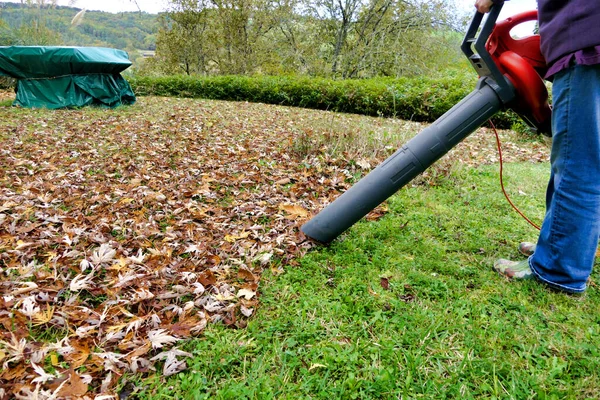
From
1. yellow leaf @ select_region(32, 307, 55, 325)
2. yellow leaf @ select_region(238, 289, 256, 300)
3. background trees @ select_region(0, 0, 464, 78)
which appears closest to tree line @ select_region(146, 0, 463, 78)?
background trees @ select_region(0, 0, 464, 78)

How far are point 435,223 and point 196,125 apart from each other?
15.1 feet

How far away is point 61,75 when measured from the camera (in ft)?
24.7

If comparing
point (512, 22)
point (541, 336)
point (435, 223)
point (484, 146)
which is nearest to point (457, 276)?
point (541, 336)

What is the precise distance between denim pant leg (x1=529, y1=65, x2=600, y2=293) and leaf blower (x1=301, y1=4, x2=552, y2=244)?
0.14 metres

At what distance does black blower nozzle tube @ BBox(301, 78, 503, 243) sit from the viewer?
1634 millimetres

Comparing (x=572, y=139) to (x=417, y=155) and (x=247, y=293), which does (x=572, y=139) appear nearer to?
(x=417, y=155)

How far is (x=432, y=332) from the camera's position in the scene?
1.44m

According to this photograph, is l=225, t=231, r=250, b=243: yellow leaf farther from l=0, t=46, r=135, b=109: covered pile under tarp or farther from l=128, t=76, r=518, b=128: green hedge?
l=0, t=46, r=135, b=109: covered pile under tarp

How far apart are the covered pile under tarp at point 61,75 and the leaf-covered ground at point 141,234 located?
2.99 meters

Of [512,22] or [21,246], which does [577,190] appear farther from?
[21,246]

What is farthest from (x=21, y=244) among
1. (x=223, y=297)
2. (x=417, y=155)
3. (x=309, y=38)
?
(x=309, y=38)

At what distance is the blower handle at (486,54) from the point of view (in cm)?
151

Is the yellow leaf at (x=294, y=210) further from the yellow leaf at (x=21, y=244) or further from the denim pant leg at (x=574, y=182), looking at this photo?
the yellow leaf at (x=21, y=244)

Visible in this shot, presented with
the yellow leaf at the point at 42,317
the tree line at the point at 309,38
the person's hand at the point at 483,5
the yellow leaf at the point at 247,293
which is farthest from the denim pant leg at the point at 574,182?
the tree line at the point at 309,38
